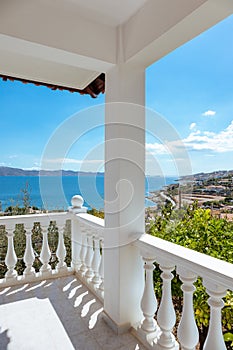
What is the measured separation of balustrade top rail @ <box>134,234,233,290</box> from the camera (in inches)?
44.1

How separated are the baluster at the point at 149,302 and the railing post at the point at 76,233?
1.34 meters

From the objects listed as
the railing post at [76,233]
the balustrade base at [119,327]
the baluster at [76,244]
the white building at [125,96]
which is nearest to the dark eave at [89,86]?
the white building at [125,96]

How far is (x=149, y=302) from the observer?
1698 millimetres

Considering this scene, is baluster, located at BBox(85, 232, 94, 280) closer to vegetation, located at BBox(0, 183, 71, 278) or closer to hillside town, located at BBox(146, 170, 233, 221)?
vegetation, located at BBox(0, 183, 71, 278)

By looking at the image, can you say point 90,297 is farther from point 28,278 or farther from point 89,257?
point 28,278

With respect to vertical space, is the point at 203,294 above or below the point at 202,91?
below

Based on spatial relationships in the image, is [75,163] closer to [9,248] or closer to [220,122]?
[9,248]

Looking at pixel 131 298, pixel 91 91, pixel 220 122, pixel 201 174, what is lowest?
pixel 131 298

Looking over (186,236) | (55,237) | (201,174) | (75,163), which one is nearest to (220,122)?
(201,174)

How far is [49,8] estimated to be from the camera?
159 cm

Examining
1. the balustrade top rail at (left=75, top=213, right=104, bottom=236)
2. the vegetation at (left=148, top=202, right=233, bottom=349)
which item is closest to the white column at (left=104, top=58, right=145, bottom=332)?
the balustrade top rail at (left=75, top=213, right=104, bottom=236)

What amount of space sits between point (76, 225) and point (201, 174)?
163cm

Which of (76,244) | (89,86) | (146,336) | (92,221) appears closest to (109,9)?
(89,86)

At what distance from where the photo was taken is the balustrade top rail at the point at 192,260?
1119 mm
